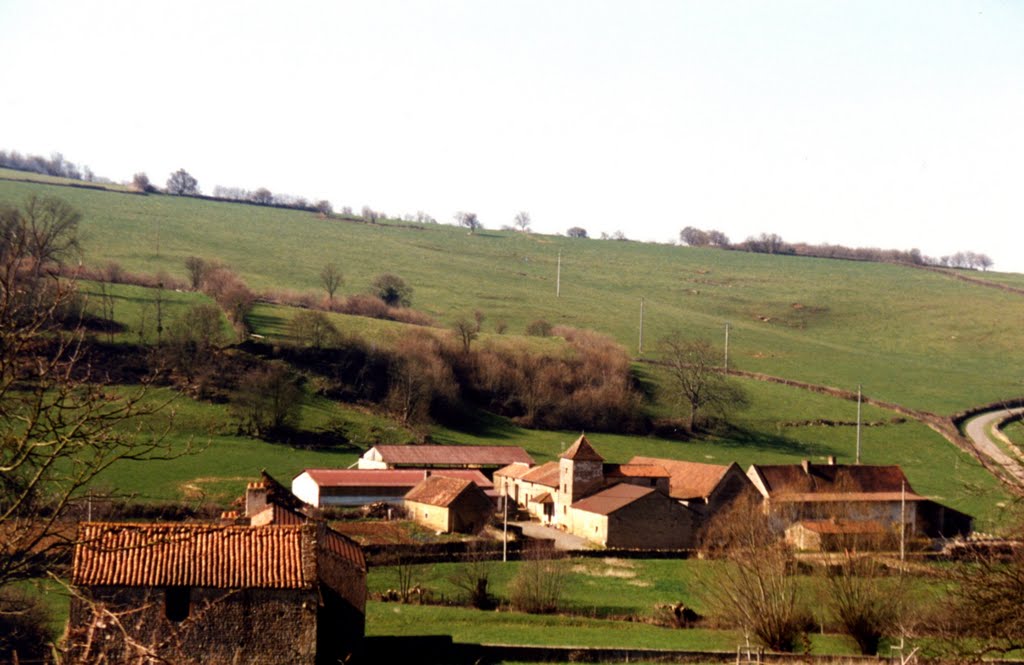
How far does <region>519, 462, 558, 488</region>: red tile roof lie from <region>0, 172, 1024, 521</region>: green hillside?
9253mm

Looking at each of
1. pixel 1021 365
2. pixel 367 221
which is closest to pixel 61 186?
pixel 367 221

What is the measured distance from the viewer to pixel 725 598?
33469mm

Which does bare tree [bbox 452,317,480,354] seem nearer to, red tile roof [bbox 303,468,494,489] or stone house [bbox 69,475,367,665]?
red tile roof [bbox 303,468,494,489]

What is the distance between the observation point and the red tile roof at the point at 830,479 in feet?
195

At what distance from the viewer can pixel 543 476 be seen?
62.6 metres

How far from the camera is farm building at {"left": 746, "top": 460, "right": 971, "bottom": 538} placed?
53.5 metres

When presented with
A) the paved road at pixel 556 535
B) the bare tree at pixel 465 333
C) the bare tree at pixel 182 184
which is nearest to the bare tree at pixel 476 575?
the paved road at pixel 556 535

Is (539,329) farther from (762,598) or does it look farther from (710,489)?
(762,598)

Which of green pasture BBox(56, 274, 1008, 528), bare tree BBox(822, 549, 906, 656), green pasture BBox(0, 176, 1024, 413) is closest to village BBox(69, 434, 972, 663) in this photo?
bare tree BBox(822, 549, 906, 656)

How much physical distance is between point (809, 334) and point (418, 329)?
50766 mm

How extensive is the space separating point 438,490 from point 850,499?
822 inches

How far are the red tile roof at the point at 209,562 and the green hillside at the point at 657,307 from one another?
29.0 metres

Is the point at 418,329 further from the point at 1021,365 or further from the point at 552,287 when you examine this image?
the point at 1021,365

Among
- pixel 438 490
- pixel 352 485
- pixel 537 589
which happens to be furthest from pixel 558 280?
pixel 537 589
